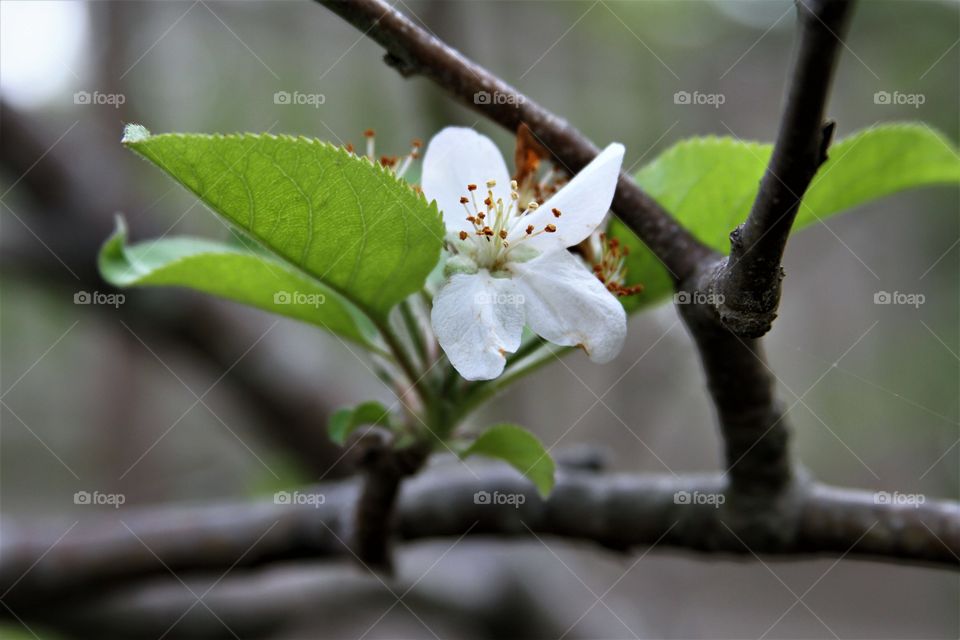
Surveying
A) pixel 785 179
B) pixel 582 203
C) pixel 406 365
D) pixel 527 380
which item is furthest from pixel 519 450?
pixel 527 380

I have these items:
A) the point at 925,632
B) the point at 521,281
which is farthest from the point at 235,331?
the point at 925,632

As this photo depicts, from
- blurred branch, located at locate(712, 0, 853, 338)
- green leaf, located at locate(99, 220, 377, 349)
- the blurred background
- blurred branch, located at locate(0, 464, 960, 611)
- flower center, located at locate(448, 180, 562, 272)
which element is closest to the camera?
blurred branch, located at locate(712, 0, 853, 338)

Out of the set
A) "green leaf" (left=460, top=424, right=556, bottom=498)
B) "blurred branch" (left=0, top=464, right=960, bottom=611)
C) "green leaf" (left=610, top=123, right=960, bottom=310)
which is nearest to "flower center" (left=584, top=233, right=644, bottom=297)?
"green leaf" (left=610, top=123, right=960, bottom=310)

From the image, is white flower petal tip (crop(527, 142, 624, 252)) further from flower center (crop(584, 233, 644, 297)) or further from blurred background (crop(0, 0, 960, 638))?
blurred background (crop(0, 0, 960, 638))

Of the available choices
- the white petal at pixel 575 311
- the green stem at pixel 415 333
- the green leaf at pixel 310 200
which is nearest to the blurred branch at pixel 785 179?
the white petal at pixel 575 311

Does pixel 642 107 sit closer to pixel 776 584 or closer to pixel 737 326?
pixel 737 326

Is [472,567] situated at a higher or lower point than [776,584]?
higher

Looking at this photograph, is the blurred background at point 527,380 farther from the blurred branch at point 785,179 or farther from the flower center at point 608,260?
the blurred branch at point 785,179
